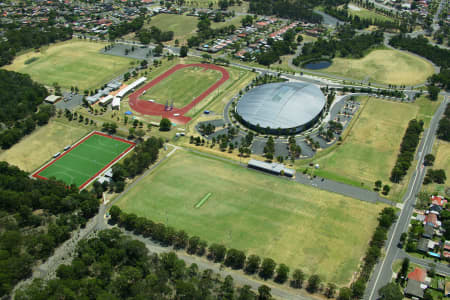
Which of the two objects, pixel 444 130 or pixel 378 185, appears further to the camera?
pixel 444 130

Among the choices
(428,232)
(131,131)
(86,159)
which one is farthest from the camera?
(131,131)

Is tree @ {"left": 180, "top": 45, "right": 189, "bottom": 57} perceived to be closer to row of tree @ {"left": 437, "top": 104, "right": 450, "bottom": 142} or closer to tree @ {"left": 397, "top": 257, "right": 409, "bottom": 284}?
row of tree @ {"left": 437, "top": 104, "right": 450, "bottom": 142}

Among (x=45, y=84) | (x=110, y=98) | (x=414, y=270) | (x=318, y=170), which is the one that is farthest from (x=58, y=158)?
(x=414, y=270)

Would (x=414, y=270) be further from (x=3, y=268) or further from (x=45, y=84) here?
(x=45, y=84)

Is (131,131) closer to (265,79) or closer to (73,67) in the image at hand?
(265,79)

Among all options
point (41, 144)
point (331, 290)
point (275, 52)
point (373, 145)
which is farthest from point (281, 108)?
point (41, 144)

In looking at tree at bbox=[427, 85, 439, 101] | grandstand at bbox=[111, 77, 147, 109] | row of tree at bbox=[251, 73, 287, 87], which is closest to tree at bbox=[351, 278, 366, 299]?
row of tree at bbox=[251, 73, 287, 87]

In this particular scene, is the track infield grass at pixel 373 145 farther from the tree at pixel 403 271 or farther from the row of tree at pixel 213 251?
the row of tree at pixel 213 251

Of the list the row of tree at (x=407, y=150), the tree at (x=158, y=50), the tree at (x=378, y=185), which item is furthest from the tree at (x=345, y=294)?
the tree at (x=158, y=50)
